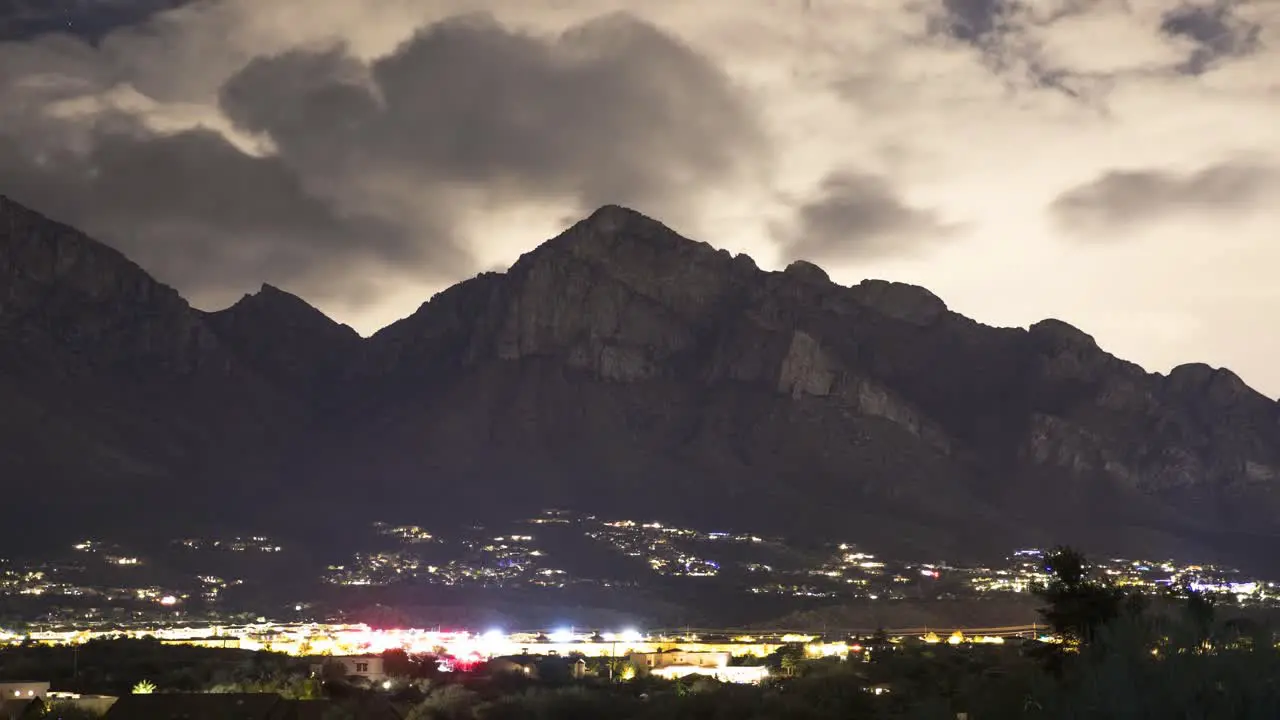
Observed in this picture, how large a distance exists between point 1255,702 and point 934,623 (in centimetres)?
12448

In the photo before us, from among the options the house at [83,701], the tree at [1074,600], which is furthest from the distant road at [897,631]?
the house at [83,701]

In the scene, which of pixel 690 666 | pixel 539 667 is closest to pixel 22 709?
pixel 539 667

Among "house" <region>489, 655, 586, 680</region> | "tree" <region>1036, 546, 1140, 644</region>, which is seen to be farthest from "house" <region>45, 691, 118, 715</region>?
"tree" <region>1036, 546, 1140, 644</region>

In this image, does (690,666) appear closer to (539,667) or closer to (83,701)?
(539,667)

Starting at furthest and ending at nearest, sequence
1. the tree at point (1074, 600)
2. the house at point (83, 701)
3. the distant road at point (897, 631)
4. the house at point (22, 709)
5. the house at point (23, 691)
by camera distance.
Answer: the distant road at point (897, 631)
the house at point (23, 691)
the house at point (83, 701)
the house at point (22, 709)
the tree at point (1074, 600)

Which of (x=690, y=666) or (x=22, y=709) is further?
(x=690, y=666)

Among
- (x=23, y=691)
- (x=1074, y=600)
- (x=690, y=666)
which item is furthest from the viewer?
(x=690, y=666)

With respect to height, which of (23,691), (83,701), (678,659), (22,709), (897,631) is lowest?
(22,709)

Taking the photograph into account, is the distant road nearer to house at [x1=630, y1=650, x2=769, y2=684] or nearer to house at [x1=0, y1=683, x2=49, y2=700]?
house at [x1=630, y1=650, x2=769, y2=684]

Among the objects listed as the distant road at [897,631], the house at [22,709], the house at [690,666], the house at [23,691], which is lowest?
the house at [22,709]

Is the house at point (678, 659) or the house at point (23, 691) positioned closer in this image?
the house at point (23, 691)

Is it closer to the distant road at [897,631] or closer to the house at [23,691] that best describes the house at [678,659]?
the distant road at [897,631]

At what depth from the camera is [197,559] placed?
180 m

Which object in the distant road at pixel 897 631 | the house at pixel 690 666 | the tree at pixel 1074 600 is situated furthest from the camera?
the distant road at pixel 897 631
